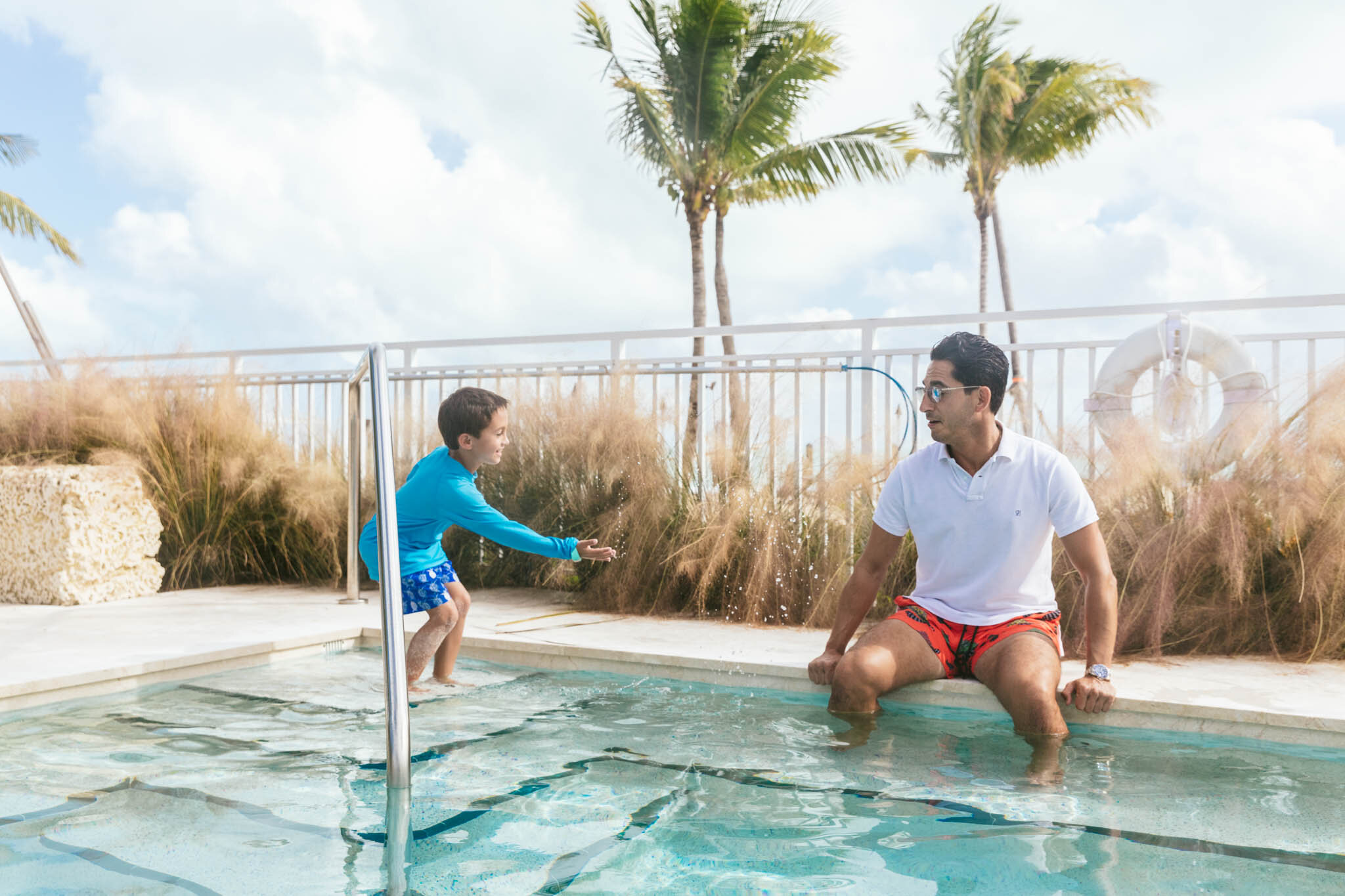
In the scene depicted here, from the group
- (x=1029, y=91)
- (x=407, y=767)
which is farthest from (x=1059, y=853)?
(x=1029, y=91)

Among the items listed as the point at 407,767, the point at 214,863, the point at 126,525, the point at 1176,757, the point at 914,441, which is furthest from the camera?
the point at 126,525

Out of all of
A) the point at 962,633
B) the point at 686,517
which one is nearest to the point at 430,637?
the point at 962,633

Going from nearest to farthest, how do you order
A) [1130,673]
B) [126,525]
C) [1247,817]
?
[1247,817] < [1130,673] < [126,525]

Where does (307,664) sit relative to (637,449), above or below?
below

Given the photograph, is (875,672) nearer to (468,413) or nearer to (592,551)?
(592,551)

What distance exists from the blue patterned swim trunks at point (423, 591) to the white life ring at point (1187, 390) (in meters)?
2.86

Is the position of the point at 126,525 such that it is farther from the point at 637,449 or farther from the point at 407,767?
the point at 407,767

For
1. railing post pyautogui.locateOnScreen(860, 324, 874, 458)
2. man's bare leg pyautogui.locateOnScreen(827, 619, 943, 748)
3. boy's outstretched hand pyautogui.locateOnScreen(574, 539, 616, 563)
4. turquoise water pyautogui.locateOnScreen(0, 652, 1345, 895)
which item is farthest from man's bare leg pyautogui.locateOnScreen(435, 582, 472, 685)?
railing post pyautogui.locateOnScreen(860, 324, 874, 458)

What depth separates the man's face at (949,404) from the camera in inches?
120

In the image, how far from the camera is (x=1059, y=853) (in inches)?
83.1

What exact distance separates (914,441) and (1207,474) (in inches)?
53.0

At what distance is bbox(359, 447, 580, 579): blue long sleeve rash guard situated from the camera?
341 cm

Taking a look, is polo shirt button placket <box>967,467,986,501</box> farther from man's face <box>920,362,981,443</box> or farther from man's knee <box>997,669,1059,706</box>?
man's knee <box>997,669,1059,706</box>

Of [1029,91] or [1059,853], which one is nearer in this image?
[1059,853]
